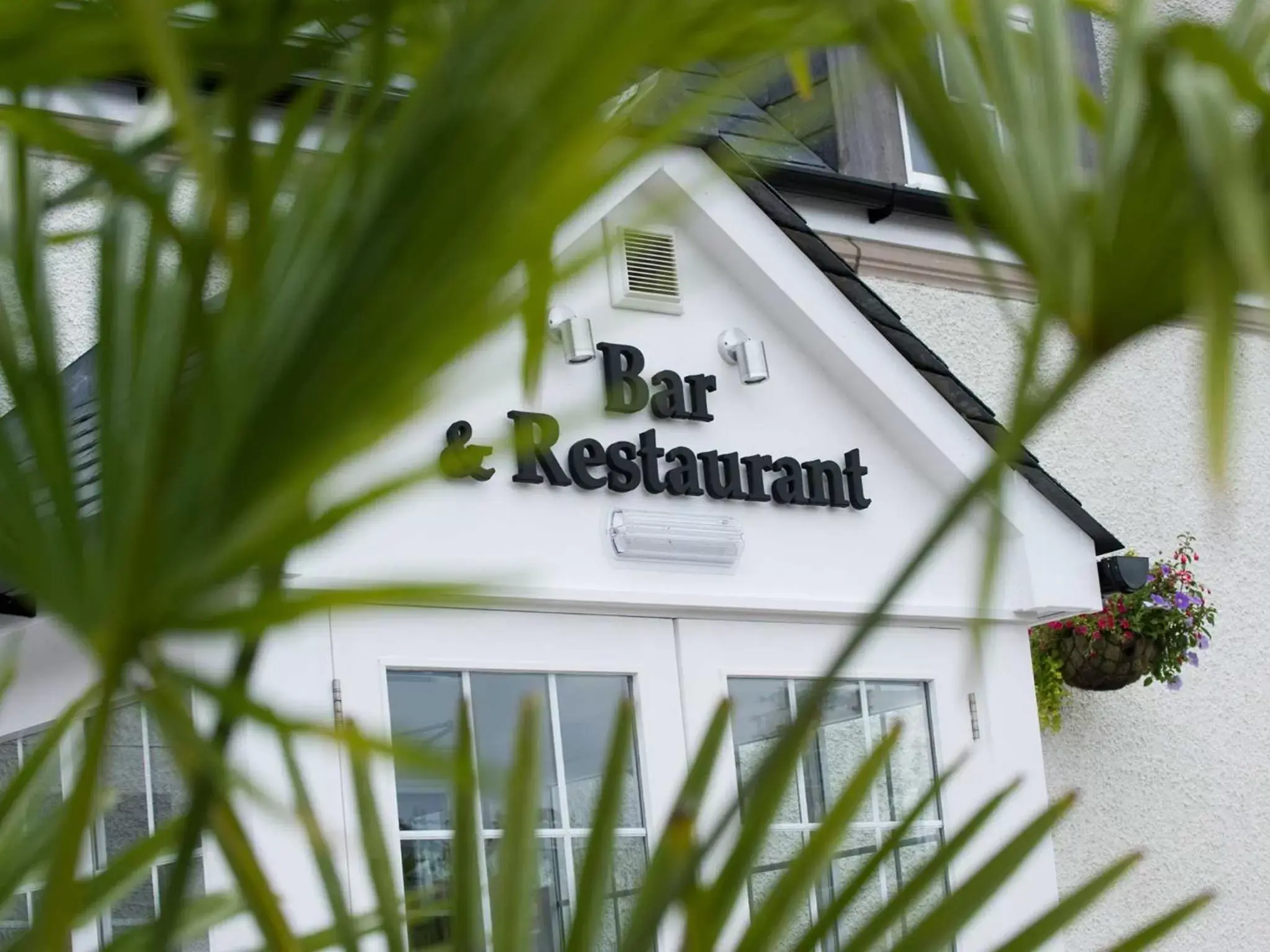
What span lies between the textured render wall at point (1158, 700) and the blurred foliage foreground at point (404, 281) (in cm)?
506

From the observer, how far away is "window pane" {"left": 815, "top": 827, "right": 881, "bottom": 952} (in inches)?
178

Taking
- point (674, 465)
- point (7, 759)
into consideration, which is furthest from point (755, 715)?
point (7, 759)

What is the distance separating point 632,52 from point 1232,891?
20.4 feet

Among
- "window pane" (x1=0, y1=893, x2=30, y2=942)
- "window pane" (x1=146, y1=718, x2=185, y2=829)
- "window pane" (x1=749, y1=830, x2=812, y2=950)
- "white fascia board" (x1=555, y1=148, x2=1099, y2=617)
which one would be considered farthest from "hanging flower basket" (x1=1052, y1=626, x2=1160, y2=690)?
"window pane" (x1=0, y1=893, x2=30, y2=942)

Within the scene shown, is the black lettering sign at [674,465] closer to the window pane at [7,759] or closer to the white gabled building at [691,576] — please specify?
the white gabled building at [691,576]

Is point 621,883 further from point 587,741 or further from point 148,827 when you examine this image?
point 148,827

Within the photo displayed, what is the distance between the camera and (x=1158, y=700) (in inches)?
251

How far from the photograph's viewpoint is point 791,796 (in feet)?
15.1

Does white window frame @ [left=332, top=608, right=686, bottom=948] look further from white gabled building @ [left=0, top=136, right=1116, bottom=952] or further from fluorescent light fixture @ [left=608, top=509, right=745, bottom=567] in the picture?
fluorescent light fixture @ [left=608, top=509, right=745, bottom=567]

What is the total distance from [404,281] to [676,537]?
11.8 feet

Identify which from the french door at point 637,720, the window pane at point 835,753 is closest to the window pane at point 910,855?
the french door at point 637,720

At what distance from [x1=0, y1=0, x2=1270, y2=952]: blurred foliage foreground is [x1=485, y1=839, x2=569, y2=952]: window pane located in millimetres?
2716

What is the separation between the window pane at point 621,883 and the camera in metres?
4.06

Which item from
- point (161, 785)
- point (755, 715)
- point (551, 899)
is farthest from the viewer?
point (755, 715)
